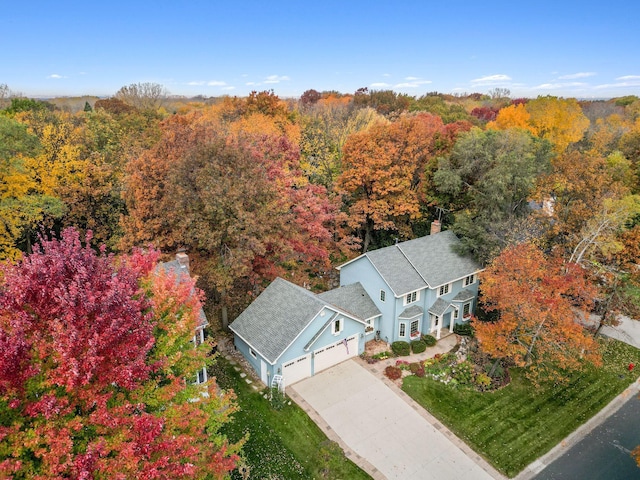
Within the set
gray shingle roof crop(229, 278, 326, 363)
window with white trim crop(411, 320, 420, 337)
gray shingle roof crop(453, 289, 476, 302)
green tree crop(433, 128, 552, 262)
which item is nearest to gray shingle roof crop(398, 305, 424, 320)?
window with white trim crop(411, 320, 420, 337)

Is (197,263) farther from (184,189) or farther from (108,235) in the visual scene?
(108,235)

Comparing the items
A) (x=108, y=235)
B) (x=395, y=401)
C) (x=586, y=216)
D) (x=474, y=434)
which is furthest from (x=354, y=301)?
(x=108, y=235)

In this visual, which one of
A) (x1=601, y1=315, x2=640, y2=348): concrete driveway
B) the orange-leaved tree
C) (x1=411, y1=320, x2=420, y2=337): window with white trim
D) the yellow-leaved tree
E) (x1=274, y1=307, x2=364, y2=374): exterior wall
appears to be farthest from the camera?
the yellow-leaved tree

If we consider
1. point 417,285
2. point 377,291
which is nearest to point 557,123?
point 417,285

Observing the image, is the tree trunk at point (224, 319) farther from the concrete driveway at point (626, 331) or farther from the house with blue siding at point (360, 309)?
the concrete driveway at point (626, 331)

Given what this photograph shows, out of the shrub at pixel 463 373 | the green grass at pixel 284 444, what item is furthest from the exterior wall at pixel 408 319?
the green grass at pixel 284 444

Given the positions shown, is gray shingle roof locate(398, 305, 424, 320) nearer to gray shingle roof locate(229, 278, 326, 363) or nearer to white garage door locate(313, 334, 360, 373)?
white garage door locate(313, 334, 360, 373)
